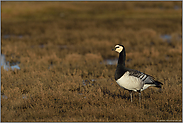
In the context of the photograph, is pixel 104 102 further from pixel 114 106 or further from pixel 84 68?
pixel 84 68

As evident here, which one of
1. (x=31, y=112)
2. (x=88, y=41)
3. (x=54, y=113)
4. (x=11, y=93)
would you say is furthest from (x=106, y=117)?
(x=88, y=41)

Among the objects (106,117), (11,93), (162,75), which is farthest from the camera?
(162,75)

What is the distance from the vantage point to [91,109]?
6773 mm

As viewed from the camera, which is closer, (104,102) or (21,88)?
(104,102)

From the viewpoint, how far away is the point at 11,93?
322 inches

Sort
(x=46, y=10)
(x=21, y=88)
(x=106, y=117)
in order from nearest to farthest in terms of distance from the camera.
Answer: (x=106, y=117) < (x=21, y=88) < (x=46, y=10)

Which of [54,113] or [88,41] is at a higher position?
[88,41]

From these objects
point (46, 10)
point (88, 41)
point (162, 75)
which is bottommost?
point (162, 75)

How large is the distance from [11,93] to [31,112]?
6.17ft

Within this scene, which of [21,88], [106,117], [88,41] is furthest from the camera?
[88,41]

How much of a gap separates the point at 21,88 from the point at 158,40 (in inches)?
612

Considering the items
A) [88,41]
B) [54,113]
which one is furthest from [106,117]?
[88,41]

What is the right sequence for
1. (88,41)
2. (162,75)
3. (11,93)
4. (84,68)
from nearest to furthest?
(11,93), (162,75), (84,68), (88,41)

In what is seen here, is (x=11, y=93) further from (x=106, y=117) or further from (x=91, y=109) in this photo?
(x=106, y=117)
